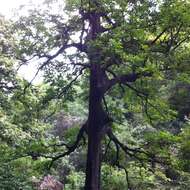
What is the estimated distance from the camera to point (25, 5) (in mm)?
9289

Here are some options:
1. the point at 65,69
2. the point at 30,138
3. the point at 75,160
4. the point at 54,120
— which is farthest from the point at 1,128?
the point at 54,120

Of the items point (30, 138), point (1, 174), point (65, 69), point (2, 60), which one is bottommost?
point (1, 174)

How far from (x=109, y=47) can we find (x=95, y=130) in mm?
2691

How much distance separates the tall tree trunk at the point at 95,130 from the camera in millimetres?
9438

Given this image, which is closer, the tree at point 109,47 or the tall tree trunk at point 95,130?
the tree at point 109,47

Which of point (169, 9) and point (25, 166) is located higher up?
point (169, 9)

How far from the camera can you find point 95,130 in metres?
9.59

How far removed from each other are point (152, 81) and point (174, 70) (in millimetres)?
904

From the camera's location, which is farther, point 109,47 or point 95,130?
point 95,130

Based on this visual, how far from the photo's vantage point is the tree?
309 inches

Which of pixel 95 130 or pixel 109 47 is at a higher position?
pixel 109 47

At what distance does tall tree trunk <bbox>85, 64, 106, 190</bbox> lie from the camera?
9438 millimetres

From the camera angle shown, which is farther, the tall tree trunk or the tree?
the tall tree trunk

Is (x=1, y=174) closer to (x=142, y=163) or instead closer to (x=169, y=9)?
(x=142, y=163)
